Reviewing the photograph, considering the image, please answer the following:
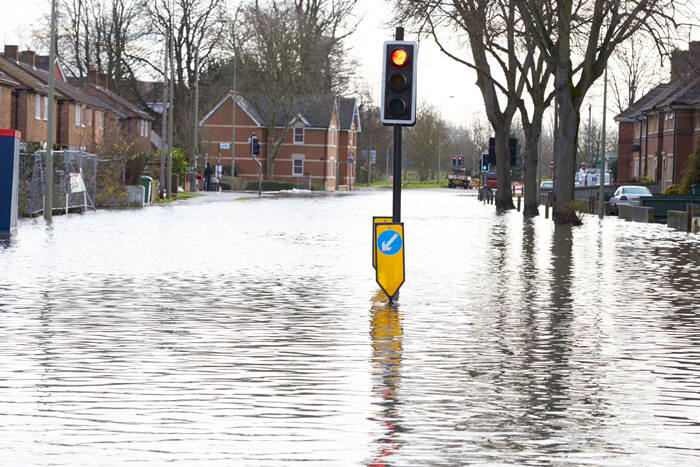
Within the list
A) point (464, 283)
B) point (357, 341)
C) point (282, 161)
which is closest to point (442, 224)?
point (464, 283)

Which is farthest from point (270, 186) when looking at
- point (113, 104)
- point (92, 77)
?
point (92, 77)

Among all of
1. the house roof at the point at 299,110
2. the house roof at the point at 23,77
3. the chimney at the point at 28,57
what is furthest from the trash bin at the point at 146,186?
the house roof at the point at 299,110

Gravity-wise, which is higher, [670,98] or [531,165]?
[670,98]

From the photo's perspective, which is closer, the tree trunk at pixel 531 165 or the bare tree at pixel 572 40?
the bare tree at pixel 572 40

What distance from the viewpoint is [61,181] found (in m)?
40.2

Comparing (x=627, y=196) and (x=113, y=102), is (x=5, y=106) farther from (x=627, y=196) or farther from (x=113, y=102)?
(x=113, y=102)

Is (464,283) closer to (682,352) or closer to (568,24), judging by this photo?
(682,352)

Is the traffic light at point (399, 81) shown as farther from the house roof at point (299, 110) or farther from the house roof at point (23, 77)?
the house roof at point (299, 110)

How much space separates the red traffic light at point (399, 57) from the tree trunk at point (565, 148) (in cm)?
2283

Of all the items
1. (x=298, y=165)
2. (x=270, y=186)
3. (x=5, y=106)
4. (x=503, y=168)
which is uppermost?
(x=5, y=106)

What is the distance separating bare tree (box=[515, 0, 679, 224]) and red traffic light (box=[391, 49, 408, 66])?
20115 mm

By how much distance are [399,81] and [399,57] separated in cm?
31

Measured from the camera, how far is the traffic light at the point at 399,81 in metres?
15.2

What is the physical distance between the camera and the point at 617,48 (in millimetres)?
38750
